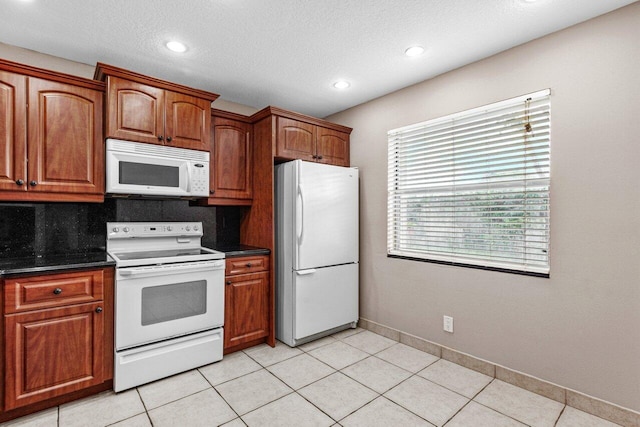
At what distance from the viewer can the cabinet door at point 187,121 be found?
2.58 metres

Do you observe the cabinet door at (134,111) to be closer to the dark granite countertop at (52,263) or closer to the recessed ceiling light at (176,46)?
the recessed ceiling light at (176,46)

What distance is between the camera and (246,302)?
9.38 feet

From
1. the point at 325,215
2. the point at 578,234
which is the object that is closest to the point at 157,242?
the point at 325,215

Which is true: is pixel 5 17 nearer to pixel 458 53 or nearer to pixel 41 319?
pixel 41 319

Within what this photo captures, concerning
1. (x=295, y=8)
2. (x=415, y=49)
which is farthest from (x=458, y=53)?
(x=295, y=8)

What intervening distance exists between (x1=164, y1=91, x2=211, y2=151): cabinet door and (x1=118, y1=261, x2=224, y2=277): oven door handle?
96 cm

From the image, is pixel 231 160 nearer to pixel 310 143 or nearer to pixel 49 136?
pixel 310 143

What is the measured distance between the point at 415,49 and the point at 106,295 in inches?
107

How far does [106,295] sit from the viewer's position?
217 cm

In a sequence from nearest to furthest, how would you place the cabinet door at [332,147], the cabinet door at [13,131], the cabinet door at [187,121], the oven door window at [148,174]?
the cabinet door at [13,131]
the oven door window at [148,174]
the cabinet door at [187,121]
the cabinet door at [332,147]

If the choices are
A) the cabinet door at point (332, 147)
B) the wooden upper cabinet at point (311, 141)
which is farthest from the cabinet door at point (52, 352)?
the cabinet door at point (332, 147)

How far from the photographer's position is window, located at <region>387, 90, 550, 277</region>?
2.24 m

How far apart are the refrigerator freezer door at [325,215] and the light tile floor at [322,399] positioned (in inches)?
35.3

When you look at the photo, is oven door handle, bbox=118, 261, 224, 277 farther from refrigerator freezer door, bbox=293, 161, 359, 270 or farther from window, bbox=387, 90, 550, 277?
window, bbox=387, 90, 550, 277
